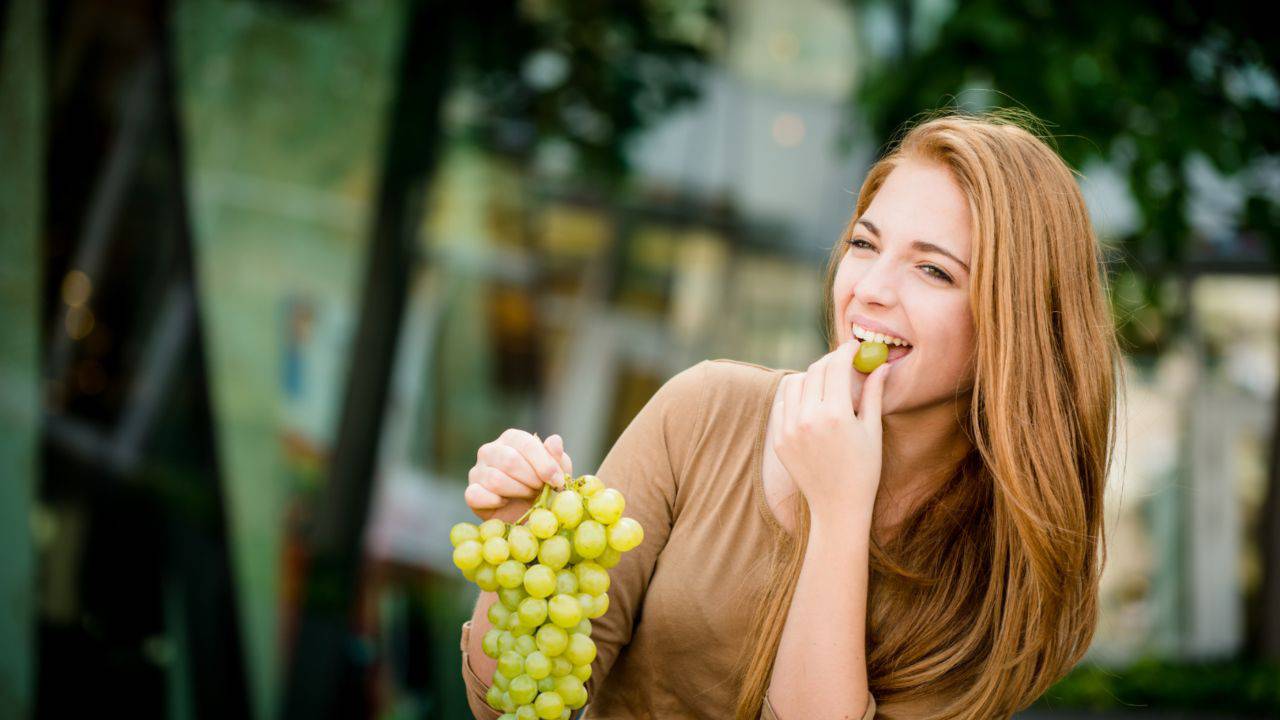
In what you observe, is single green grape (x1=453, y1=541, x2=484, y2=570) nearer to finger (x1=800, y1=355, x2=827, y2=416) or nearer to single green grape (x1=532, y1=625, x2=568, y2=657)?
single green grape (x1=532, y1=625, x2=568, y2=657)

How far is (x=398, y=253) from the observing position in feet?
12.8

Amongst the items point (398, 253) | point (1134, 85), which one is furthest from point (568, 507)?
point (398, 253)

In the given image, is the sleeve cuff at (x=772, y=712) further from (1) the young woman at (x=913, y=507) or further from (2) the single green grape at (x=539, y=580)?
(2) the single green grape at (x=539, y=580)

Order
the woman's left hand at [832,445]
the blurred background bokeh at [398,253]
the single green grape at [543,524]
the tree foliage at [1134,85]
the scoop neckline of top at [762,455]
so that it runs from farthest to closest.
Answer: the tree foliage at [1134,85] < the blurred background bokeh at [398,253] < the scoop neckline of top at [762,455] < the woman's left hand at [832,445] < the single green grape at [543,524]

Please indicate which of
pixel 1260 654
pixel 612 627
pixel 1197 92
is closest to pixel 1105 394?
pixel 612 627

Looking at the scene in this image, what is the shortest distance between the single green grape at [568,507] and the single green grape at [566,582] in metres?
0.06

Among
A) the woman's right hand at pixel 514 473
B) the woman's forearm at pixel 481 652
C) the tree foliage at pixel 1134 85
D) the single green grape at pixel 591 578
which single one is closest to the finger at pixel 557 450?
the woman's right hand at pixel 514 473

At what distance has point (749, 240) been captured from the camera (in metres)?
4.68

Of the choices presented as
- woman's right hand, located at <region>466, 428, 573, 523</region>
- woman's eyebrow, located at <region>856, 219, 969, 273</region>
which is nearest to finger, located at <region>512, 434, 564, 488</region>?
woman's right hand, located at <region>466, 428, 573, 523</region>

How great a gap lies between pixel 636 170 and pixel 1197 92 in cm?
204

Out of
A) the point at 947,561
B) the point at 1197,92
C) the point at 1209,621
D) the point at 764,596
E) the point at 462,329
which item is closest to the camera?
the point at 764,596

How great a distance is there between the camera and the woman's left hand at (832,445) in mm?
1268

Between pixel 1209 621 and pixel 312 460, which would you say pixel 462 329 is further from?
pixel 1209 621

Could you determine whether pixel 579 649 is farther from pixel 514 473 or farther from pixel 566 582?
pixel 514 473
